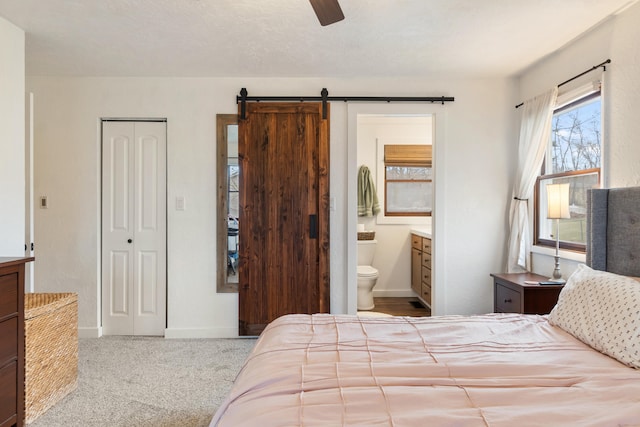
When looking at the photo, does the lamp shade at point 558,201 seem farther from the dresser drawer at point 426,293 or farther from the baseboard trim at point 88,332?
the baseboard trim at point 88,332

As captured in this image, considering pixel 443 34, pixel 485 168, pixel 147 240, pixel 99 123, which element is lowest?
pixel 147 240

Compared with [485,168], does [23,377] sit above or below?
below

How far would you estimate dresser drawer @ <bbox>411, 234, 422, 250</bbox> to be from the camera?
4.44 meters

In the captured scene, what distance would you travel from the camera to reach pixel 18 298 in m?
1.88

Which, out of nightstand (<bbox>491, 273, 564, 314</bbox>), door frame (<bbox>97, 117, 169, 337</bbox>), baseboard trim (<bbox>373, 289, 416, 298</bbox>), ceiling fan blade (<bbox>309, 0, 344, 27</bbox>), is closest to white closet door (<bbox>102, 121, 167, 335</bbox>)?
door frame (<bbox>97, 117, 169, 337</bbox>)

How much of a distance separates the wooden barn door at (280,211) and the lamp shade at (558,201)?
1.79 metres

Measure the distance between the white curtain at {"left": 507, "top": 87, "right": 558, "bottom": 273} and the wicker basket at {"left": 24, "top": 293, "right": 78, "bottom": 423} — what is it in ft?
11.8

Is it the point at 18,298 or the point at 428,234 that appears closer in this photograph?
the point at 18,298

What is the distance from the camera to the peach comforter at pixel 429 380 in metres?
0.97

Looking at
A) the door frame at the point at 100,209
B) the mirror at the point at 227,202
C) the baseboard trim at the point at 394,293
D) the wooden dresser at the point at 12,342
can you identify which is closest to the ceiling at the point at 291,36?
the door frame at the point at 100,209

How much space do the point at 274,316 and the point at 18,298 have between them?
1.95 metres

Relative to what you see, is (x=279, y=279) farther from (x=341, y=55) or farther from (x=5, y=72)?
(x=5, y=72)

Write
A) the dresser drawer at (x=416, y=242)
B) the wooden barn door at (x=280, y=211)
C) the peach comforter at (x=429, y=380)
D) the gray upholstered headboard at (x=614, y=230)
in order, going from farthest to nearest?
the dresser drawer at (x=416, y=242) → the wooden barn door at (x=280, y=211) → the gray upholstered headboard at (x=614, y=230) → the peach comforter at (x=429, y=380)

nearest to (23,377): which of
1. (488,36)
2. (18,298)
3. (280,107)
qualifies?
(18,298)
